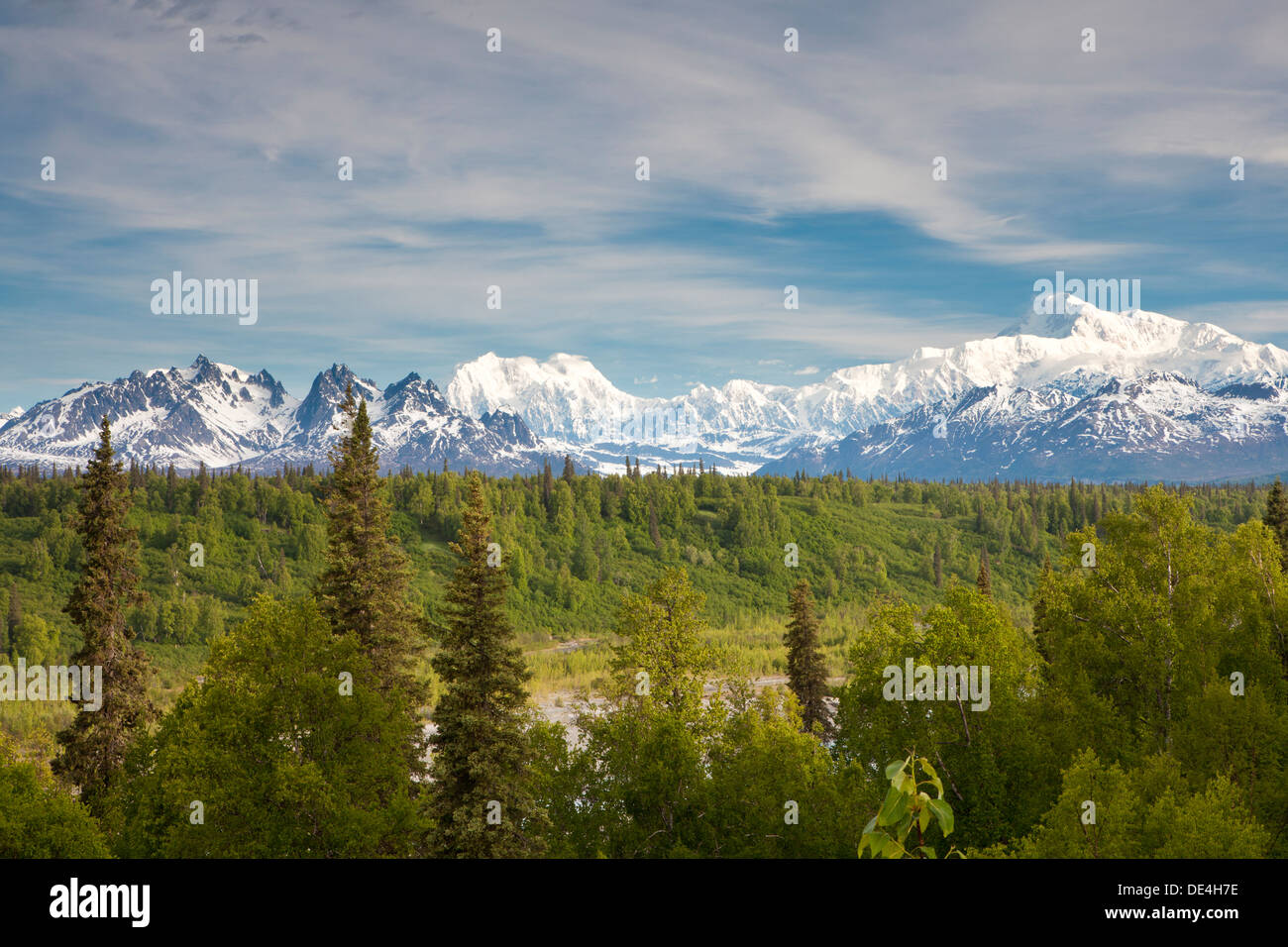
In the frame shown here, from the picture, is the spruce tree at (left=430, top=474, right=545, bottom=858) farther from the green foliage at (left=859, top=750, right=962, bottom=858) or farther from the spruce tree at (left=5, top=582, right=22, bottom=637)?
the spruce tree at (left=5, top=582, right=22, bottom=637)

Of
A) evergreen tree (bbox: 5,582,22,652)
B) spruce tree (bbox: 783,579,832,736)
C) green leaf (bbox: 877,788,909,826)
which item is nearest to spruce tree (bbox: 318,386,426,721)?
spruce tree (bbox: 783,579,832,736)

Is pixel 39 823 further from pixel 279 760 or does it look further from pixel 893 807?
pixel 893 807

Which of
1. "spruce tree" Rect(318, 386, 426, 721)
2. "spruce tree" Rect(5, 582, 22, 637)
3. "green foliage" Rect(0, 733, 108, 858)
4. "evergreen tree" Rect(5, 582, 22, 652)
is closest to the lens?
"green foliage" Rect(0, 733, 108, 858)

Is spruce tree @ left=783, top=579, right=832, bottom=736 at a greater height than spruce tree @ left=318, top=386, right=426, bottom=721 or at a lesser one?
lesser

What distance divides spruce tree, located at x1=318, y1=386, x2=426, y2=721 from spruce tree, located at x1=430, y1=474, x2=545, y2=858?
20.6 ft

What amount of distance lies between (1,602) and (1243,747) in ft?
467

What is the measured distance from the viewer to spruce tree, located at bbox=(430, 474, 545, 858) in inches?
1171

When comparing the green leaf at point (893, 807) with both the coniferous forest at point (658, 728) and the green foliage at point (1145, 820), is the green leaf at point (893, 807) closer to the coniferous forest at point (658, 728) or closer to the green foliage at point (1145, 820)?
the green foliage at point (1145, 820)

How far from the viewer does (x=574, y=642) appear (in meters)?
148

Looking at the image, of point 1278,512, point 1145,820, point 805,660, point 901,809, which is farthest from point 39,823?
point 1278,512

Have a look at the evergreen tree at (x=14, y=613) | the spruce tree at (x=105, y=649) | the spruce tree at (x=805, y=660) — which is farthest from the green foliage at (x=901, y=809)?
the evergreen tree at (x=14, y=613)

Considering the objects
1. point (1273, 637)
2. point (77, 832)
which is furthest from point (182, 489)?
point (1273, 637)

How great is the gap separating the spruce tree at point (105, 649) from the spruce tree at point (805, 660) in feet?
120
